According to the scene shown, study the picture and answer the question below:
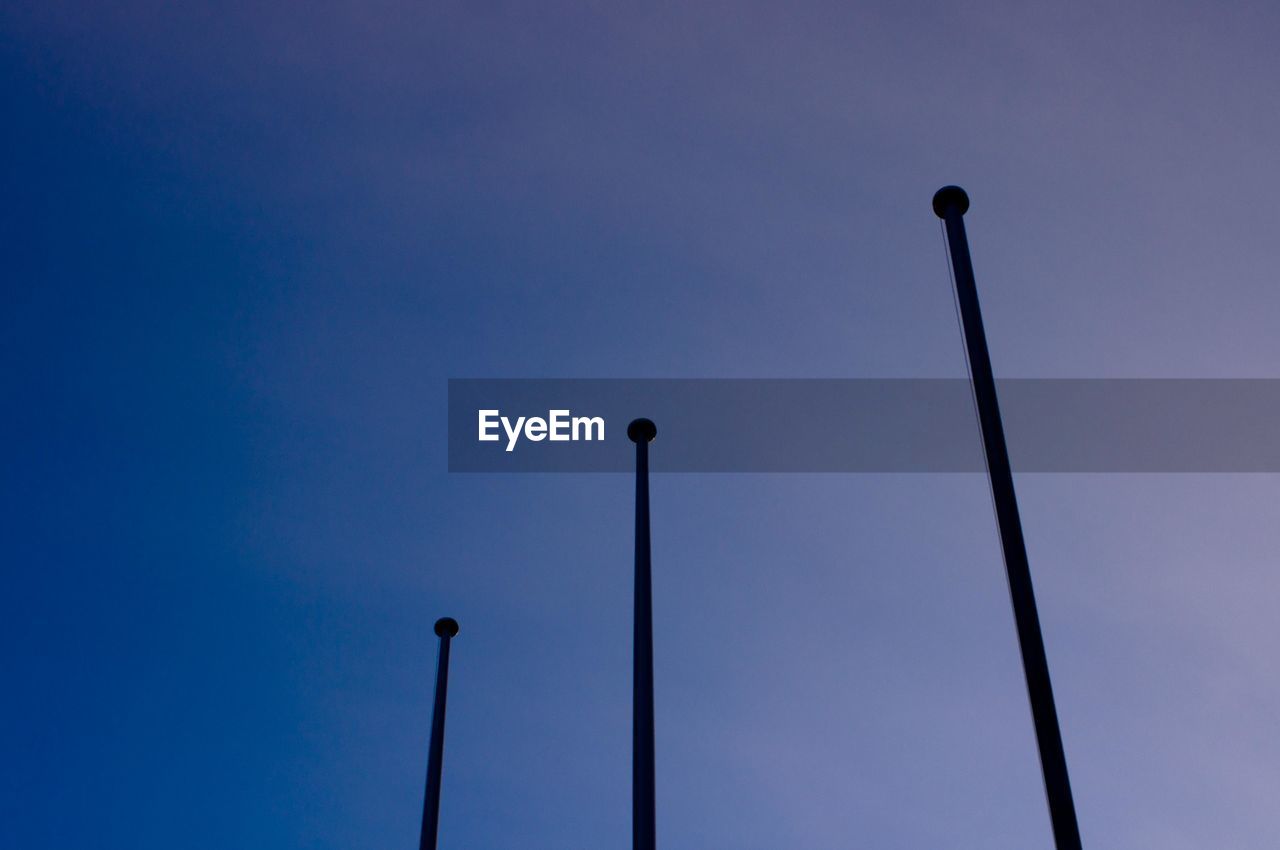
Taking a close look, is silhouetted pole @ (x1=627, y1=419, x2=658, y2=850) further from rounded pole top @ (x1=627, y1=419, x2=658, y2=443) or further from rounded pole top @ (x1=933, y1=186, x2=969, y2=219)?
rounded pole top @ (x1=933, y1=186, x2=969, y2=219)

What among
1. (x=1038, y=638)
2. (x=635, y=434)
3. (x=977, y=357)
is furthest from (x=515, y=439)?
(x=1038, y=638)

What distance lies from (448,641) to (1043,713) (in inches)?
451

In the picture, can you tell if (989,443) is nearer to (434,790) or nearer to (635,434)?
(635,434)

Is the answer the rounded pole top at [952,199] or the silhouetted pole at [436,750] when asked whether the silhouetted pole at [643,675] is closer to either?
the silhouetted pole at [436,750]

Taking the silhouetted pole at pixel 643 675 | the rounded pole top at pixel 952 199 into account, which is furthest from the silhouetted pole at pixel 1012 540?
the silhouetted pole at pixel 643 675

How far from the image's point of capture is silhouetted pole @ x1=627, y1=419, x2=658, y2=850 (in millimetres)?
11609

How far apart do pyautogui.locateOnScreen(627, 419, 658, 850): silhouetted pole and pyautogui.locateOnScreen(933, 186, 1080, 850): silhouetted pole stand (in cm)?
470

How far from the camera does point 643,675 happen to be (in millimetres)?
12938

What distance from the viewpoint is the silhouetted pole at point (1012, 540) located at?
7934mm

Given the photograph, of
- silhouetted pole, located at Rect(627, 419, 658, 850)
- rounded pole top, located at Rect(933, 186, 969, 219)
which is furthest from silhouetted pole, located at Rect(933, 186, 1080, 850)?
silhouetted pole, located at Rect(627, 419, 658, 850)

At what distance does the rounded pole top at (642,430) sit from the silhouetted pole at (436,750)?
16.3 feet

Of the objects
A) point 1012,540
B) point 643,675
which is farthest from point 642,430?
point 1012,540

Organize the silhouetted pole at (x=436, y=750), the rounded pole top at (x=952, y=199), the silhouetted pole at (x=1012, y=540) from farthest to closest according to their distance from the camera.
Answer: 1. the silhouetted pole at (x=436, y=750)
2. the rounded pole top at (x=952, y=199)
3. the silhouetted pole at (x=1012, y=540)

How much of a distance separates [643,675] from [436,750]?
16.6 ft
